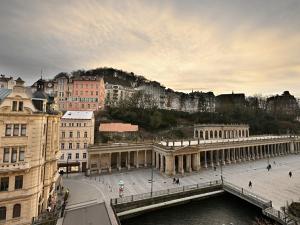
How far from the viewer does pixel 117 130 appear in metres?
59.3

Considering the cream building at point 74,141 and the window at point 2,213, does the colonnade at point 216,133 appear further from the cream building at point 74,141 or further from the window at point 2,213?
the window at point 2,213

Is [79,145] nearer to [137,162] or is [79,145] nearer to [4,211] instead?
[137,162]

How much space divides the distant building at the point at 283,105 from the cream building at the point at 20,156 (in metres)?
122

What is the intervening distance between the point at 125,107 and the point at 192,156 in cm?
3721

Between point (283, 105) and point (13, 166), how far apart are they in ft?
456

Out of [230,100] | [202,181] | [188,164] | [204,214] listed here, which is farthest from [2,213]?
[230,100]

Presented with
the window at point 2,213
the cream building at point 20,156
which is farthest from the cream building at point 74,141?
the window at point 2,213

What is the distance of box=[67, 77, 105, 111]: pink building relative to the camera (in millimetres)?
73600

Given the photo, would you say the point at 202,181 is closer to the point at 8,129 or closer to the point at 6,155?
the point at 6,155

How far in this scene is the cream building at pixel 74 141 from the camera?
45.2 m

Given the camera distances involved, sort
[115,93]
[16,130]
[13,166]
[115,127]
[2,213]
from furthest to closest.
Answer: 1. [115,93]
2. [115,127]
3. [16,130]
4. [13,166]
5. [2,213]

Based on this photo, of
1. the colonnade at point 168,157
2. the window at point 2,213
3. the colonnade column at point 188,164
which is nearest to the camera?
the window at point 2,213

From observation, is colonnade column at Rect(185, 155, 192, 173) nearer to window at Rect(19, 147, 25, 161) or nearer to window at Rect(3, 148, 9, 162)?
window at Rect(19, 147, 25, 161)

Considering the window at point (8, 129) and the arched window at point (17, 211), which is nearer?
the window at point (8, 129)
